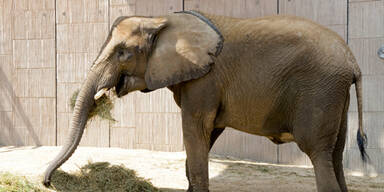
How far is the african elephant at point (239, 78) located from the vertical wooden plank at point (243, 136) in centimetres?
307

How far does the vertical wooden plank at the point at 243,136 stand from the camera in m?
8.42

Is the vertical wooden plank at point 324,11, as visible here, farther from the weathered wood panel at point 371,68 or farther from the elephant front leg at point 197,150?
the elephant front leg at point 197,150

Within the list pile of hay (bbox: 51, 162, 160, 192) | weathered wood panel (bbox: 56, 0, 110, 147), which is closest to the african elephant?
pile of hay (bbox: 51, 162, 160, 192)

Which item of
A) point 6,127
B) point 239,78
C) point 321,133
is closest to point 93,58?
point 6,127

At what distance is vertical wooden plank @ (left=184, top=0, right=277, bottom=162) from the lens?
8422 mm

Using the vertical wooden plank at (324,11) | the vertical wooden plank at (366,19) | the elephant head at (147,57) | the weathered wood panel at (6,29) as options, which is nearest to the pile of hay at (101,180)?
the elephant head at (147,57)

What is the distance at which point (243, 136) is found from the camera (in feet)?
28.0

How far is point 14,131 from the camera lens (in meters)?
10.0

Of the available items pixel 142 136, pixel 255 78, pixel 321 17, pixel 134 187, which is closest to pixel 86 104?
pixel 134 187

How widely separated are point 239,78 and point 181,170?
2.82 meters

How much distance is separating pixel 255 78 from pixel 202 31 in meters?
0.78

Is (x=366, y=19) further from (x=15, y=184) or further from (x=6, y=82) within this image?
(x=6, y=82)

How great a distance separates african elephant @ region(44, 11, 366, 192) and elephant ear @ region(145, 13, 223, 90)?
0.01 m

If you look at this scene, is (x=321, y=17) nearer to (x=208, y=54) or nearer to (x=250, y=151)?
(x=250, y=151)
